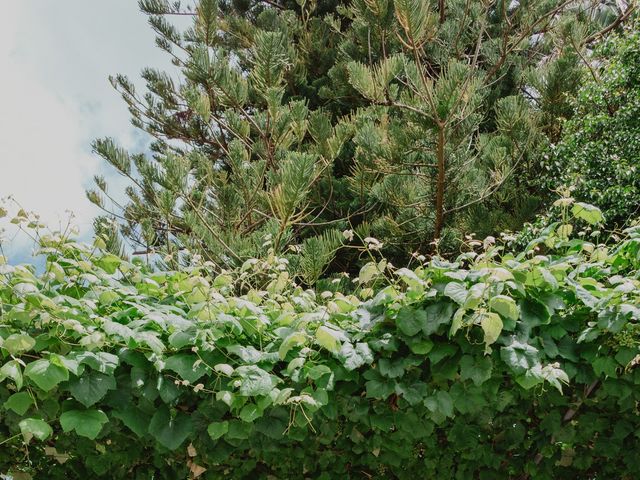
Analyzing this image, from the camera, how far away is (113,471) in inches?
91.3

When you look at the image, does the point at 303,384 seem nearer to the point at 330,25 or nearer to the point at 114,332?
the point at 114,332

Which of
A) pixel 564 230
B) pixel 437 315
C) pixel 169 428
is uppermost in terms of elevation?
pixel 564 230

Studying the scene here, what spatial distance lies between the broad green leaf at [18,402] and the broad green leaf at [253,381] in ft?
1.85

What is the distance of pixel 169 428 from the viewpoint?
1.95 meters

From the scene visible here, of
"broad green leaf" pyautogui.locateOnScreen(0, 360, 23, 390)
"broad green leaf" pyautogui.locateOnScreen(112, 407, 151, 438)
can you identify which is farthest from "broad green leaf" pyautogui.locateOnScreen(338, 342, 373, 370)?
"broad green leaf" pyautogui.locateOnScreen(0, 360, 23, 390)

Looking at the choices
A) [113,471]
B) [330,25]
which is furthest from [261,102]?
[113,471]

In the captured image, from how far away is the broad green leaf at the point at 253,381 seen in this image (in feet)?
5.98

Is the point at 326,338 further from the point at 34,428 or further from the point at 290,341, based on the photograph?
the point at 34,428

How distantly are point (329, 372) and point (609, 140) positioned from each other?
13.9ft

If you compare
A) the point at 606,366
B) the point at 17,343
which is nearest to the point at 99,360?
the point at 17,343

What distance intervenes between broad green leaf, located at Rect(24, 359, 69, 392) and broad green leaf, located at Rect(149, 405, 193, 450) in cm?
32

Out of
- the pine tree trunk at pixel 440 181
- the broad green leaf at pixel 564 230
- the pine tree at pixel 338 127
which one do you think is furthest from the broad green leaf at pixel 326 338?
the pine tree trunk at pixel 440 181

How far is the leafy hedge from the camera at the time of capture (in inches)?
72.6

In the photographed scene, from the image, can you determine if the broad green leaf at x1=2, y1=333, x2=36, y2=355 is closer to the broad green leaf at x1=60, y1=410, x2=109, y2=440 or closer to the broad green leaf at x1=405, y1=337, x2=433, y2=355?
the broad green leaf at x1=60, y1=410, x2=109, y2=440
